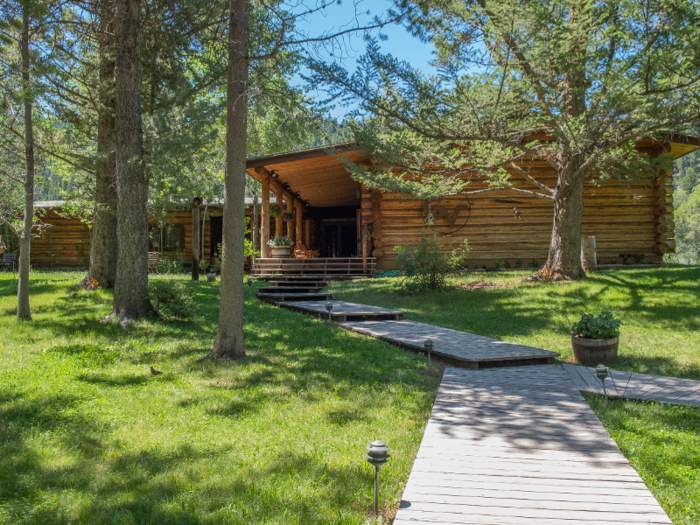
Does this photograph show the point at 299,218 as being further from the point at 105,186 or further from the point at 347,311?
the point at 347,311

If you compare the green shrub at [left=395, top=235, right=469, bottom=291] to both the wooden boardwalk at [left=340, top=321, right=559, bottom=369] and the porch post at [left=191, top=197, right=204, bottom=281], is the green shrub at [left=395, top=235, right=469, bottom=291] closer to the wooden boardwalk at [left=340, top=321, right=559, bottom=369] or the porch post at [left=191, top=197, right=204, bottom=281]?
the wooden boardwalk at [left=340, top=321, right=559, bottom=369]

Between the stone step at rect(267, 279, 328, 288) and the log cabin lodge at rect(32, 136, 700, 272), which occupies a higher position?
the log cabin lodge at rect(32, 136, 700, 272)

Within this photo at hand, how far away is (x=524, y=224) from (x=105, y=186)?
41.7 feet

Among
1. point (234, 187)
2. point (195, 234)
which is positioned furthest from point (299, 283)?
point (234, 187)

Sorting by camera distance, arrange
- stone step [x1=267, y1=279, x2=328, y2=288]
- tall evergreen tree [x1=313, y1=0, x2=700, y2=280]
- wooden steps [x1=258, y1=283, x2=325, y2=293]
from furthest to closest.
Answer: stone step [x1=267, y1=279, x2=328, y2=288] < wooden steps [x1=258, y1=283, x2=325, y2=293] < tall evergreen tree [x1=313, y1=0, x2=700, y2=280]

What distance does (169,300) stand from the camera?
9.03 meters

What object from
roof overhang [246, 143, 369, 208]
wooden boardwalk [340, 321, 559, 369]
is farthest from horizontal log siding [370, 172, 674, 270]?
wooden boardwalk [340, 321, 559, 369]

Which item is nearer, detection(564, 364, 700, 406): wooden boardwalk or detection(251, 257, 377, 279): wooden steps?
detection(564, 364, 700, 406): wooden boardwalk

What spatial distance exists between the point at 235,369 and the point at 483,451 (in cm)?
358

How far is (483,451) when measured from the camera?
3.77m

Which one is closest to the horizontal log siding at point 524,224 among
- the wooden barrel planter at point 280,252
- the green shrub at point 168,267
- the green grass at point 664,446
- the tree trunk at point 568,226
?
the wooden barrel planter at point 280,252

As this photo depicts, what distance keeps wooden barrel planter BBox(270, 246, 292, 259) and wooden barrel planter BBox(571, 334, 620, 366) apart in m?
10.8

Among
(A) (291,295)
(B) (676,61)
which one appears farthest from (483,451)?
(A) (291,295)

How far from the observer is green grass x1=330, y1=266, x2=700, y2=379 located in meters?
7.70
